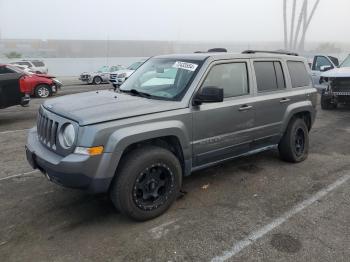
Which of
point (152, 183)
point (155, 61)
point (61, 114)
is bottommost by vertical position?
point (152, 183)

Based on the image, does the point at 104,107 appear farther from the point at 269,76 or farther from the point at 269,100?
the point at 269,76

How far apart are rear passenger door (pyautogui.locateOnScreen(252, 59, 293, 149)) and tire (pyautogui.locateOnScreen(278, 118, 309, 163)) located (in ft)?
0.87

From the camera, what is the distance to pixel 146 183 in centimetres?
401

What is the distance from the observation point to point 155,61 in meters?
5.29

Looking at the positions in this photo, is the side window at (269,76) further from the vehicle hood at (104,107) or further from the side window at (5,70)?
the side window at (5,70)

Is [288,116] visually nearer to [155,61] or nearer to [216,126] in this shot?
[216,126]

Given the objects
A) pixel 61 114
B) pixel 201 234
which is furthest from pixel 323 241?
pixel 61 114

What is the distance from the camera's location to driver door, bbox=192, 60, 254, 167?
4480 millimetres

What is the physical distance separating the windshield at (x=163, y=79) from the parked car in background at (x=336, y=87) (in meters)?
7.65

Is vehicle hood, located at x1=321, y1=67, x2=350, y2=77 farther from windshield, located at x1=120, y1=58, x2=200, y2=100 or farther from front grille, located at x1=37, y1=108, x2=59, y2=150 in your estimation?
front grille, located at x1=37, y1=108, x2=59, y2=150

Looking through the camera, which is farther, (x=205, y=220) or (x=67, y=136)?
(x=205, y=220)

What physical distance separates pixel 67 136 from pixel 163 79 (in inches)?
60.8

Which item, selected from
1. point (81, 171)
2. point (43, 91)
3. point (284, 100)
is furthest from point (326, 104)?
point (43, 91)

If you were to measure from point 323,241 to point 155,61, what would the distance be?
3138mm
